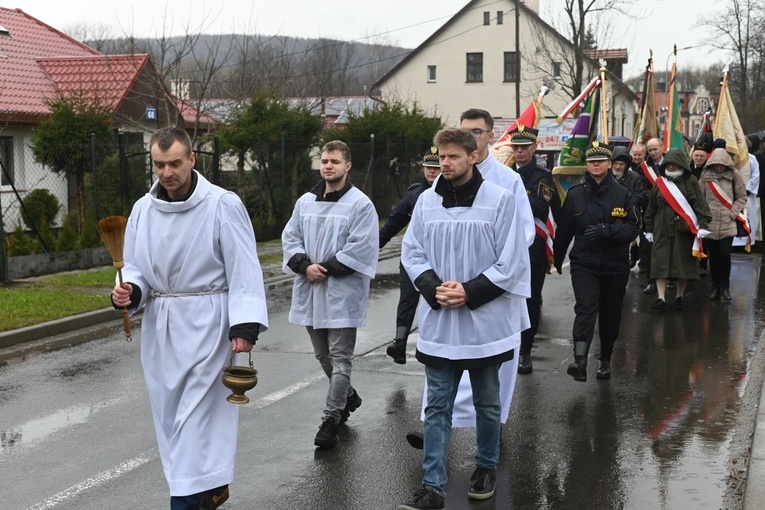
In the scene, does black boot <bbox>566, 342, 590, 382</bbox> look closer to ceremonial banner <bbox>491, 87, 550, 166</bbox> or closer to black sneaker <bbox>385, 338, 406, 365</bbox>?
black sneaker <bbox>385, 338, 406, 365</bbox>

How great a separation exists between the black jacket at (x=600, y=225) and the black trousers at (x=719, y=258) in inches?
188

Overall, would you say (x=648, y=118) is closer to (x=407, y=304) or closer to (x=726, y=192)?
(x=726, y=192)

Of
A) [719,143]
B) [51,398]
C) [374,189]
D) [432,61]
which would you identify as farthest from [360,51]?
[51,398]

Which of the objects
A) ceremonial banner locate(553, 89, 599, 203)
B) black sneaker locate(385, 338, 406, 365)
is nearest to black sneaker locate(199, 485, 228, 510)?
black sneaker locate(385, 338, 406, 365)

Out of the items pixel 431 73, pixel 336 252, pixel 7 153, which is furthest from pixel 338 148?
pixel 431 73

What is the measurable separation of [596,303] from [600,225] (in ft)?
2.06

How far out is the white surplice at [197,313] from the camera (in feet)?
15.2

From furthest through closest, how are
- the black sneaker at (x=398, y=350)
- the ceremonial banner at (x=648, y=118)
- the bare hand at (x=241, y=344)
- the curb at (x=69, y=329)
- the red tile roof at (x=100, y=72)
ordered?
the red tile roof at (x=100, y=72), the ceremonial banner at (x=648, y=118), the curb at (x=69, y=329), the black sneaker at (x=398, y=350), the bare hand at (x=241, y=344)

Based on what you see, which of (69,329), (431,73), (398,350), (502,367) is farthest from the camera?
(431,73)

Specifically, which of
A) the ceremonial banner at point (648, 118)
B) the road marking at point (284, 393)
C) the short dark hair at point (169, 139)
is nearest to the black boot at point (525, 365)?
the road marking at point (284, 393)

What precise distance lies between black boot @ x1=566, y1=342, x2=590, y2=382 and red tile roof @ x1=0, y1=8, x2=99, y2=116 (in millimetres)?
18316

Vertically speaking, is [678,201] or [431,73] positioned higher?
[431,73]

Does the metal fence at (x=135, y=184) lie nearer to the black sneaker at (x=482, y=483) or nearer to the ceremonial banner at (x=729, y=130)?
the ceremonial banner at (x=729, y=130)

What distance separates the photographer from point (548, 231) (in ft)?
27.2
